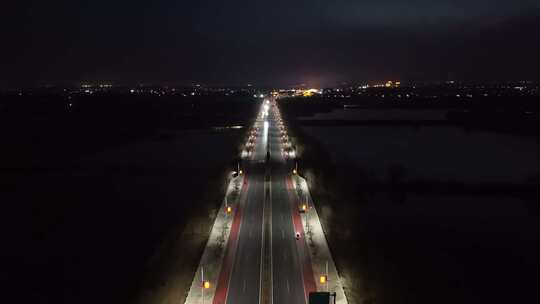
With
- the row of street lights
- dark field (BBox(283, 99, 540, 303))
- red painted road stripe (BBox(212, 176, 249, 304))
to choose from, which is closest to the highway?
red painted road stripe (BBox(212, 176, 249, 304))

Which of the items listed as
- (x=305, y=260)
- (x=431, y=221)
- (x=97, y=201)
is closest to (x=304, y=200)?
(x=431, y=221)

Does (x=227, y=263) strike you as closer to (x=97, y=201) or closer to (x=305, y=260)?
(x=305, y=260)

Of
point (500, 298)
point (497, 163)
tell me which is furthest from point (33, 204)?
point (497, 163)

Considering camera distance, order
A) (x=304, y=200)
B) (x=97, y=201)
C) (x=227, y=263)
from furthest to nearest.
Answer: (x=97, y=201) → (x=304, y=200) → (x=227, y=263)

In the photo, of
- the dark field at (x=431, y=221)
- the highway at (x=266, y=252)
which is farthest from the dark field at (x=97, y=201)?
the dark field at (x=431, y=221)

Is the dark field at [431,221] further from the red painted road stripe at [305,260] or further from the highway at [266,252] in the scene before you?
the highway at [266,252]

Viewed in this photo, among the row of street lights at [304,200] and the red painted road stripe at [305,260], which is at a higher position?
the row of street lights at [304,200]

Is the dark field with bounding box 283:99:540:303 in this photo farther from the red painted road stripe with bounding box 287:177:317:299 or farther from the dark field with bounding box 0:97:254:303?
the dark field with bounding box 0:97:254:303

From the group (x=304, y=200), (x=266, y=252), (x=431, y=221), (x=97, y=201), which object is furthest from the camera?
(x=97, y=201)

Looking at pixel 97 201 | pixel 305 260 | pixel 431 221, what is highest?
pixel 305 260
